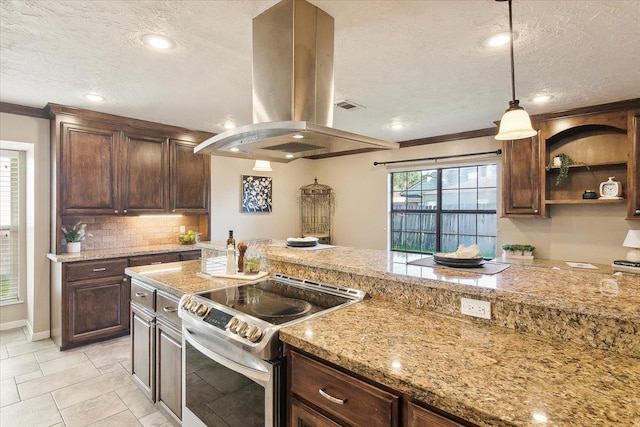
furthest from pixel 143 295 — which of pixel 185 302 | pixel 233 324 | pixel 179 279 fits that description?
pixel 233 324

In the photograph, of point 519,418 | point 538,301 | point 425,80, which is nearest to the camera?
point 519,418

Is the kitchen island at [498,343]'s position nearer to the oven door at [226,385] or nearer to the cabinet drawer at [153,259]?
the oven door at [226,385]

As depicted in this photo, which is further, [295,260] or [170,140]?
[170,140]

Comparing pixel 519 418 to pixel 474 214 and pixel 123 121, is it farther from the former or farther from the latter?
pixel 123 121

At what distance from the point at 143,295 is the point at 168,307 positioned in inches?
16.3

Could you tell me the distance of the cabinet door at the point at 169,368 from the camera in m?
2.04

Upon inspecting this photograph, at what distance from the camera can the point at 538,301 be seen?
1.29 meters

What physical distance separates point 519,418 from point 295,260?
158cm

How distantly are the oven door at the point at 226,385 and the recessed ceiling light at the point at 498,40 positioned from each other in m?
A: 2.24

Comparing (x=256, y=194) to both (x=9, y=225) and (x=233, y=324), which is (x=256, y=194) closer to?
(x=9, y=225)

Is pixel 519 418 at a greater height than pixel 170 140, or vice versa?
pixel 170 140

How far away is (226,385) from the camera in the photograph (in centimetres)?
164

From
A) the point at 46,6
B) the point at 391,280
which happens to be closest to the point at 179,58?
the point at 46,6

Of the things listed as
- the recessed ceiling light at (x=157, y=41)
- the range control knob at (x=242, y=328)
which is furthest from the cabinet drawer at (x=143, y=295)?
the recessed ceiling light at (x=157, y=41)
